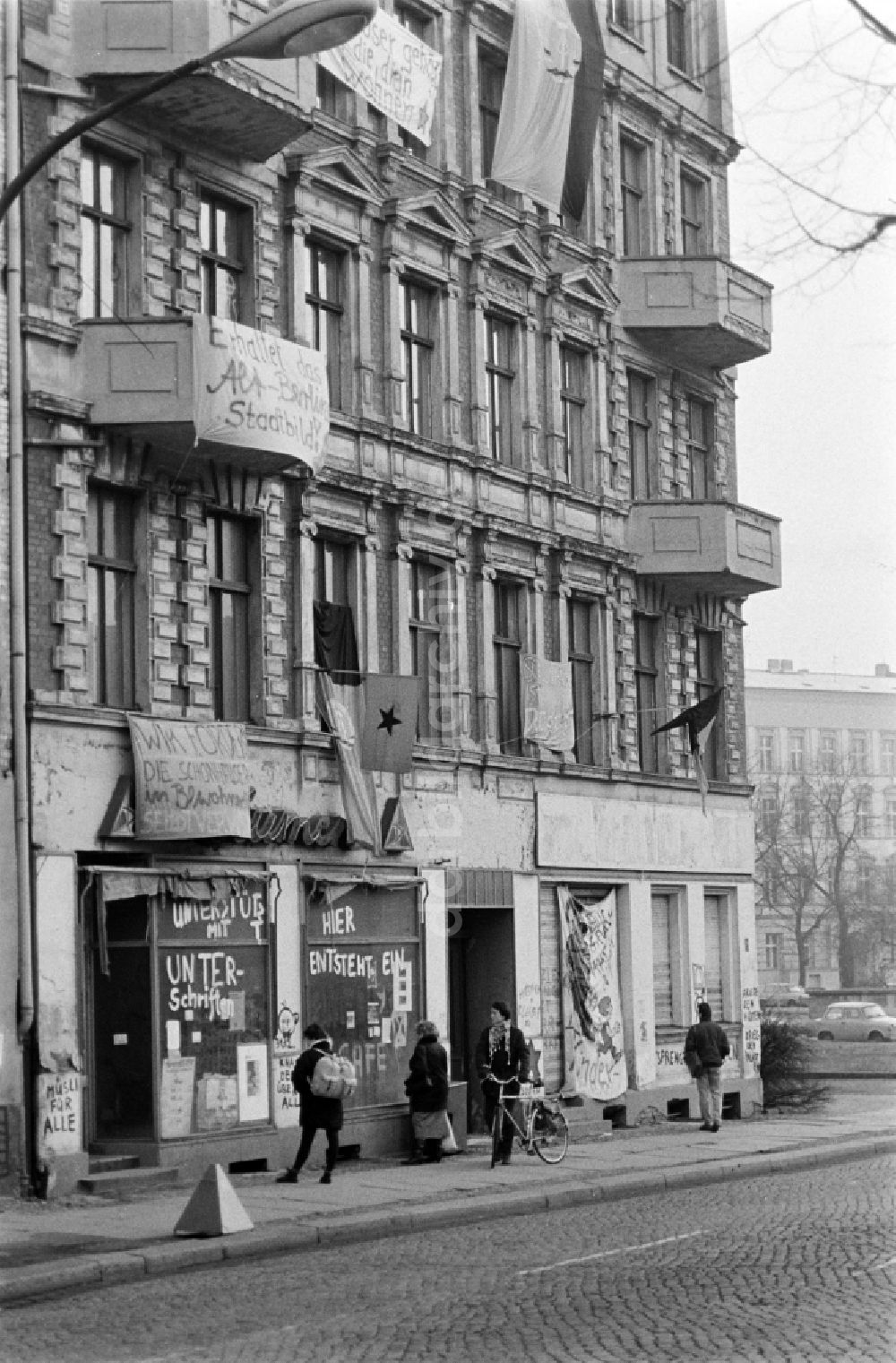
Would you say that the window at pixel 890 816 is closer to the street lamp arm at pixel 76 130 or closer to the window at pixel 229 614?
the window at pixel 229 614

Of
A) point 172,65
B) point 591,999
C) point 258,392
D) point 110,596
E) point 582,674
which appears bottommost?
point 591,999

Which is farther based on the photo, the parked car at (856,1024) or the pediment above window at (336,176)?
the parked car at (856,1024)

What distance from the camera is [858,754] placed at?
12081 cm

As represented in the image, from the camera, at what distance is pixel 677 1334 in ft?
41.7

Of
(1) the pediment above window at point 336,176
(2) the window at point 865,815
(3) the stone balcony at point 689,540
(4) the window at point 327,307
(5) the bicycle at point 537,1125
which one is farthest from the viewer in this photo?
(2) the window at point 865,815

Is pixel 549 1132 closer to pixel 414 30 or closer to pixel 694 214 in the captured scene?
pixel 414 30

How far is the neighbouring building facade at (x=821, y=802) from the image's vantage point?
11019cm

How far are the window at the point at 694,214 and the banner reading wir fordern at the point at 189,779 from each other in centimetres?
1644

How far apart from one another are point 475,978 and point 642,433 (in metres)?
9.97

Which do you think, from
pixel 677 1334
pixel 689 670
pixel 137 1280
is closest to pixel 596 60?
pixel 689 670

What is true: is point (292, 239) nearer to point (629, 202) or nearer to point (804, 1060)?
point (629, 202)

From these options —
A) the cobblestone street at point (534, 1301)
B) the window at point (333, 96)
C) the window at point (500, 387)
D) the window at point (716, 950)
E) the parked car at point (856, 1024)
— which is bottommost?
the parked car at point (856, 1024)

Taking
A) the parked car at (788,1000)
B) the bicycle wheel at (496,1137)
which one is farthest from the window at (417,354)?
the parked car at (788,1000)

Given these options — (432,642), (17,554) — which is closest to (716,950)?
(432,642)
